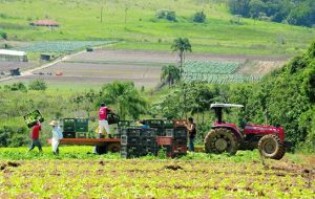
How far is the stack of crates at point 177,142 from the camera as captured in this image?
34781mm

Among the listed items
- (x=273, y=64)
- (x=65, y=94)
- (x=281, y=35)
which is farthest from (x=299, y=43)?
(x=65, y=94)

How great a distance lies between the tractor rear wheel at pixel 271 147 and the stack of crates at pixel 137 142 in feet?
12.6

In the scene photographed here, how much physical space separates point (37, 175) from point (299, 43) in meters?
153

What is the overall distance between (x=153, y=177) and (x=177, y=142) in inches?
289

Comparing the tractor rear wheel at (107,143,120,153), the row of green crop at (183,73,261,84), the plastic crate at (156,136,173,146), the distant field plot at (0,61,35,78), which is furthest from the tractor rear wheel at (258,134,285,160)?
the distant field plot at (0,61,35,78)

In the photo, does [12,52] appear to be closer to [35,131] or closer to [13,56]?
[13,56]

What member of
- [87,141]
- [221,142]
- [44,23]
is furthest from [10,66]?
[221,142]

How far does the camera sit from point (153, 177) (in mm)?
27719

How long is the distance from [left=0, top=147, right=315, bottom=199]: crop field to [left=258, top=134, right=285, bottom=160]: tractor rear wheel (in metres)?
0.35

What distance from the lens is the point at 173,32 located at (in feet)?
601

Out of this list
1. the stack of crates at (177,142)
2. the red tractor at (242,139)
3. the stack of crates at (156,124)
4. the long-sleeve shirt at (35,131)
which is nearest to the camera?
the stack of crates at (177,142)

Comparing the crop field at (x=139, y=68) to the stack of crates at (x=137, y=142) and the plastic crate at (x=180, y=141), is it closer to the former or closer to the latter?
the plastic crate at (x=180, y=141)

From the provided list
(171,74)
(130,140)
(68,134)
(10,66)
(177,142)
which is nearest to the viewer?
(130,140)

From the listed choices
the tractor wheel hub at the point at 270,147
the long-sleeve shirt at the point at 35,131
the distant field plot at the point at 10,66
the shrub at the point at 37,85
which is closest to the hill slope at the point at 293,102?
the tractor wheel hub at the point at 270,147
